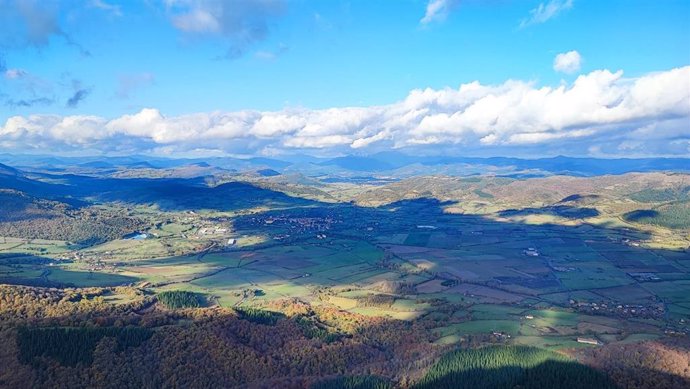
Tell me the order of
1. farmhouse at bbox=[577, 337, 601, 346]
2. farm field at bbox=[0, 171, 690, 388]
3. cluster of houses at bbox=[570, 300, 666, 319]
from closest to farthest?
farmhouse at bbox=[577, 337, 601, 346] → farm field at bbox=[0, 171, 690, 388] → cluster of houses at bbox=[570, 300, 666, 319]


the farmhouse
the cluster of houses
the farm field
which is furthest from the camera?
the cluster of houses

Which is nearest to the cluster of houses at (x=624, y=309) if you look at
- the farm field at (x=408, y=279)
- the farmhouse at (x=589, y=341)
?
the farm field at (x=408, y=279)

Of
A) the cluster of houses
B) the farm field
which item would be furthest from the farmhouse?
the cluster of houses

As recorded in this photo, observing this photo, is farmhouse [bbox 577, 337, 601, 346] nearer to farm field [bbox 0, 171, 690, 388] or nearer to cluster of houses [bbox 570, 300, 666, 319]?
farm field [bbox 0, 171, 690, 388]

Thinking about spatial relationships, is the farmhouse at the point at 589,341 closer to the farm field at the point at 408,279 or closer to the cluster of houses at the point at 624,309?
the farm field at the point at 408,279

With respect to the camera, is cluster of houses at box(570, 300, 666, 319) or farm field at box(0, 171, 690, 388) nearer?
farm field at box(0, 171, 690, 388)

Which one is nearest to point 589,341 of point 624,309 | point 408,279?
point 624,309

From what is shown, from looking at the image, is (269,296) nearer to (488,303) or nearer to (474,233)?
(488,303)

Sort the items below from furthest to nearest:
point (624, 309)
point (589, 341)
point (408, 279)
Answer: point (408, 279), point (624, 309), point (589, 341)

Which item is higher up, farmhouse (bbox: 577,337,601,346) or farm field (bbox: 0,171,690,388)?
farm field (bbox: 0,171,690,388)

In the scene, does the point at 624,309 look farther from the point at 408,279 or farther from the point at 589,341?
the point at 408,279

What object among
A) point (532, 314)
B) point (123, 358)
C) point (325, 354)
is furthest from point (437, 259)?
point (123, 358)
